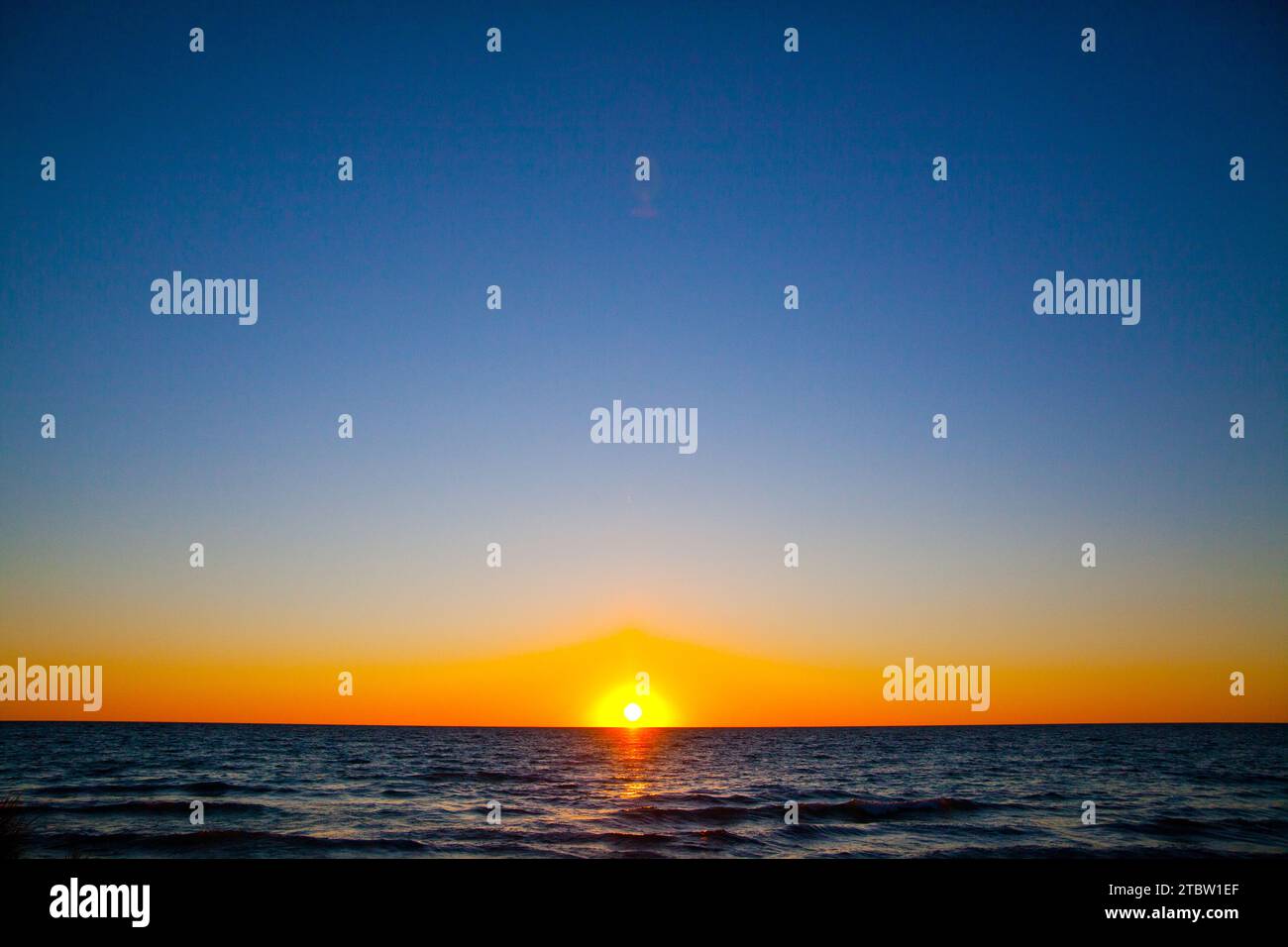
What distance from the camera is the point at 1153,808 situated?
2358 cm

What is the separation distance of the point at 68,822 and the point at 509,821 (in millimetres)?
10238

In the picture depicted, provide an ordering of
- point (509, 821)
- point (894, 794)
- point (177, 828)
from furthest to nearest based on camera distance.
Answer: point (894, 794) < point (509, 821) < point (177, 828)

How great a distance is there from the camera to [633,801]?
24.6 meters

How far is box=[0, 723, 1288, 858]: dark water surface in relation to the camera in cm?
1781

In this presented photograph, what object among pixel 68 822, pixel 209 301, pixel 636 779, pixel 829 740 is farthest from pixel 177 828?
pixel 829 740

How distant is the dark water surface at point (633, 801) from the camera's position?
701 inches
